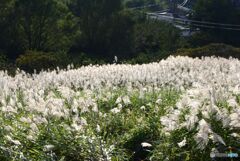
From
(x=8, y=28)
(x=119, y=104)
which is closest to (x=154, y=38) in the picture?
(x=8, y=28)

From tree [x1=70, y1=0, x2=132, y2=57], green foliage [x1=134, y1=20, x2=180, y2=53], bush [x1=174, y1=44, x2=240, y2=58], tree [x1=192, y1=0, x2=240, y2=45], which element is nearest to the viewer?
bush [x1=174, y1=44, x2=240, y2=58]

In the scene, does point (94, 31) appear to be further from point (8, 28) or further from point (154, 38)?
point (8, 28)

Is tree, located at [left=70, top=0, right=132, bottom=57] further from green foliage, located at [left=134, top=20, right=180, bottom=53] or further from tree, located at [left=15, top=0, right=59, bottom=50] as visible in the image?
tree, located at [left=15, top=0, right=59, bottom=50]

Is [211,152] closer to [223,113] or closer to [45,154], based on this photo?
[223,113]

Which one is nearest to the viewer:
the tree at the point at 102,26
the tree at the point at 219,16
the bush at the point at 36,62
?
the bush at the point at 36,62

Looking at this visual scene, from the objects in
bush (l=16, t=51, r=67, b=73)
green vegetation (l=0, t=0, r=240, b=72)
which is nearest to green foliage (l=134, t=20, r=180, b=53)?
green vegetation (l=0, t=0, r=240, b=72)

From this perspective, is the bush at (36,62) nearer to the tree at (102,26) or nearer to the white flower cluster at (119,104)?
the white flower cluster at (119,104)

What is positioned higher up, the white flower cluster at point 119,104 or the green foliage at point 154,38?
the white flower cluster at point 119,104

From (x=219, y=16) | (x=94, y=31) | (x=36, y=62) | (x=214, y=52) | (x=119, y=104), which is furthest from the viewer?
(x=219, y=16)

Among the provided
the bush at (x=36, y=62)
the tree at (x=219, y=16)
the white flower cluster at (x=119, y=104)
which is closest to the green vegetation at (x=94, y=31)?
the tree at (x=219, y=16)

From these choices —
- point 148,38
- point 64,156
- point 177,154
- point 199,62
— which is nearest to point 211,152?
point 177,154

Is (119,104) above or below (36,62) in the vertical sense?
above

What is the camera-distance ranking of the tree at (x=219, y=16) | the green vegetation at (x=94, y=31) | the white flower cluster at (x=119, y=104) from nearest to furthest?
the white flower cluster at (x=119, y=104)
the green vegetation at (x=94, y=31)
the tree at (x=219, y=16)

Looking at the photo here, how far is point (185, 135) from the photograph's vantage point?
6.35 metres
